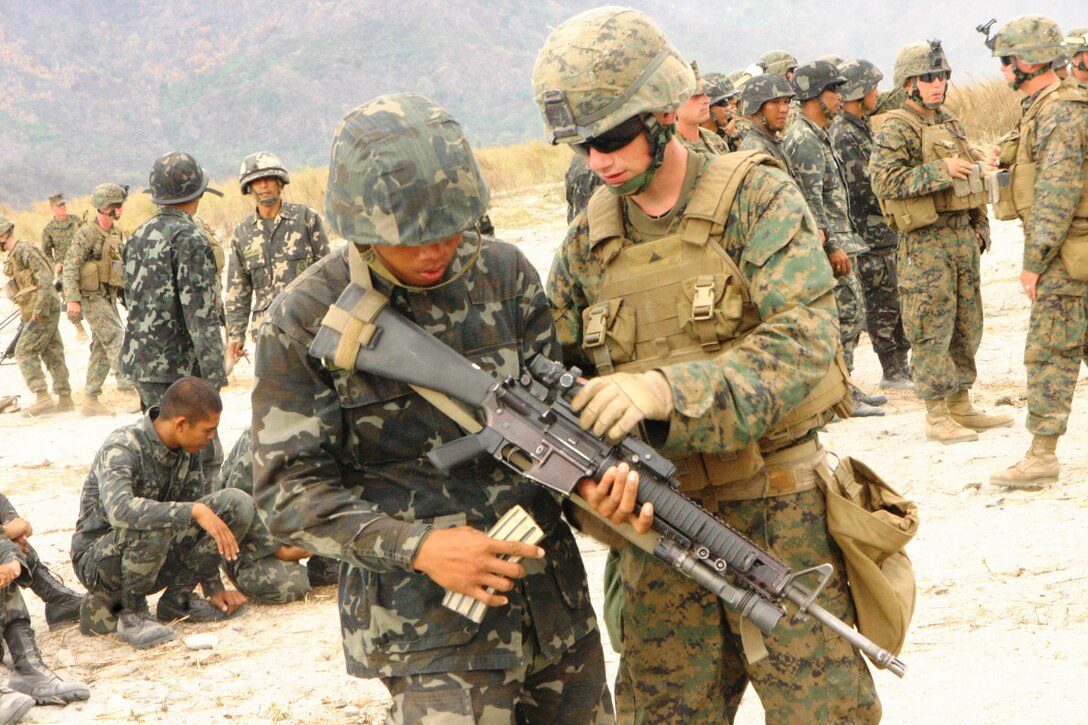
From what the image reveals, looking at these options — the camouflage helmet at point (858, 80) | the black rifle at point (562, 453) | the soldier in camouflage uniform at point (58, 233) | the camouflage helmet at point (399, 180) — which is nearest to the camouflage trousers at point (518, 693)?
the black rifle at point (562, 453)

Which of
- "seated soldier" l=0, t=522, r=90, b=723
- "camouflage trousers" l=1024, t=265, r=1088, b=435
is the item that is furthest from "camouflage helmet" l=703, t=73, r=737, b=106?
"seated soldier" l=0, t=522, r=90, b=723

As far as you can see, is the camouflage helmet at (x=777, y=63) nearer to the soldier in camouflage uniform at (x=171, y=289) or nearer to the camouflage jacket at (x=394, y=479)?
the soldier in camouflage uniform at (x=171, y=289)

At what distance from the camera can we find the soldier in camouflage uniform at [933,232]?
7.14 m

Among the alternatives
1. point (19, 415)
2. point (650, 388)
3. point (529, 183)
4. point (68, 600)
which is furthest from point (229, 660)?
point (529, 183)

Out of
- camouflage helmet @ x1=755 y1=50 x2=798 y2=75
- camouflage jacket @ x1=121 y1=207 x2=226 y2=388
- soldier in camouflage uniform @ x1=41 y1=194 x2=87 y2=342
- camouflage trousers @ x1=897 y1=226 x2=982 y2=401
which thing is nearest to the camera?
camouflage trousers @ x1=897 y1=226 x2=982 y2=401

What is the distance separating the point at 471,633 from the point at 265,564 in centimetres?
364

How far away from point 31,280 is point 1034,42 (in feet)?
34.2

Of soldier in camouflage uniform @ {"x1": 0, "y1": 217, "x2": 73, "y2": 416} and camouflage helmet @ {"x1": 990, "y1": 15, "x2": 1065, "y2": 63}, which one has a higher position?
camouflage helmet @ {"x1": 990, "y1": 15, "x2": 1065, "y2": 63}

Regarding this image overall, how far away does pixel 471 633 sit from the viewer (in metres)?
2.62

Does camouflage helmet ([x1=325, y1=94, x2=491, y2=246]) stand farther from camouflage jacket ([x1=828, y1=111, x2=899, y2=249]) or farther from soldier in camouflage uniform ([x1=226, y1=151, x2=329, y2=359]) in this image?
camouflage jacket ([x1=828, y1=111, x2=899, y2=249])

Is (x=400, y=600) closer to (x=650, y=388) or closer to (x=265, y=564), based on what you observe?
(x=650, y=388)

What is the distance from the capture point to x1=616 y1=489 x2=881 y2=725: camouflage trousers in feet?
9.33

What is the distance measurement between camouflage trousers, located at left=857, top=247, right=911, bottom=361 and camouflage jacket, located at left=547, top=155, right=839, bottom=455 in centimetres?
626

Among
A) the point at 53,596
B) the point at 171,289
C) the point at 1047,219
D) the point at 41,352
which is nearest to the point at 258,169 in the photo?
the point at 171,289
